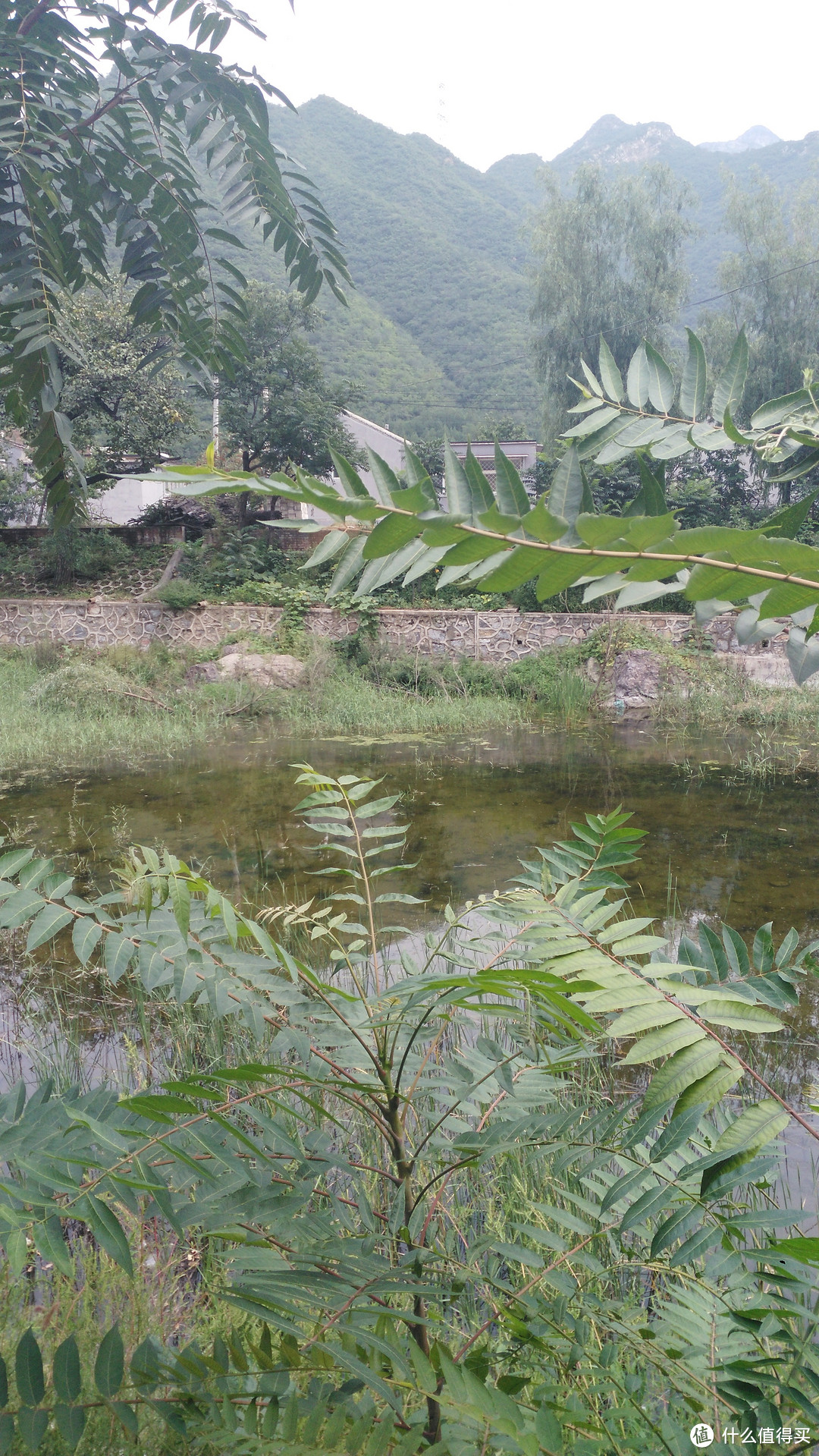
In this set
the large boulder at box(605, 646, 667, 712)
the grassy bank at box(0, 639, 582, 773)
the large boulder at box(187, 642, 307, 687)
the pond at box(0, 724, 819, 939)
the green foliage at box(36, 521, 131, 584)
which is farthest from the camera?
the green foliage at box(36, 521, 131, 584)

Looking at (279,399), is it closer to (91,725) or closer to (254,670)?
(254,670)

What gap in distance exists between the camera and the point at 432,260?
4106 cm

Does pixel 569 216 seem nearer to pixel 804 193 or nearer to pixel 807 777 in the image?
pixel 804 193

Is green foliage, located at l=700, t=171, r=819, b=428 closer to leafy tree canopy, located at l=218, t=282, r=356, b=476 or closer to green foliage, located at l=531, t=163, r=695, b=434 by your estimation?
green foliage, located at l=531, t=163, r=695, b=434

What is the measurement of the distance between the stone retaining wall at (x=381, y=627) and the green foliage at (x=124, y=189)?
377 inches

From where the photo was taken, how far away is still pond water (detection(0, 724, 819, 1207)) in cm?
366

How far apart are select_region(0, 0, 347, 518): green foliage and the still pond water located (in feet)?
4.98

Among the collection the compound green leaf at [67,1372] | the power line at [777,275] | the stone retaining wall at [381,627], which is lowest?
the stone retaining wall at [381,627]

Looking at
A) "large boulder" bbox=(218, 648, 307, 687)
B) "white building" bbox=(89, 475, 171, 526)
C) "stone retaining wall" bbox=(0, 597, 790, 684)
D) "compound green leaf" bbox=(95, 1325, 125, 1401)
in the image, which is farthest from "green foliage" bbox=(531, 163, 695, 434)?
"compound green leaf" bbox=(95, 1325, 125, 1401)

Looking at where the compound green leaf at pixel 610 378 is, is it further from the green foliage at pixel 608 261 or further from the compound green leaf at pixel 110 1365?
the green foliage at pixel 608 261

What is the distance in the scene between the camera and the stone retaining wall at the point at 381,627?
11539 mm

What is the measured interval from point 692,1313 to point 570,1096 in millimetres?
1465

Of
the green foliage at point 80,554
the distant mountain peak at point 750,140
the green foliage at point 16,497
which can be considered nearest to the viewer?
the green foliage at point 80,554

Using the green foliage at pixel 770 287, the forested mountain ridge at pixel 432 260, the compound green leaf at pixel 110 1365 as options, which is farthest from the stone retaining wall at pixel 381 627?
the forested mountain ridge at pixel 432 260
